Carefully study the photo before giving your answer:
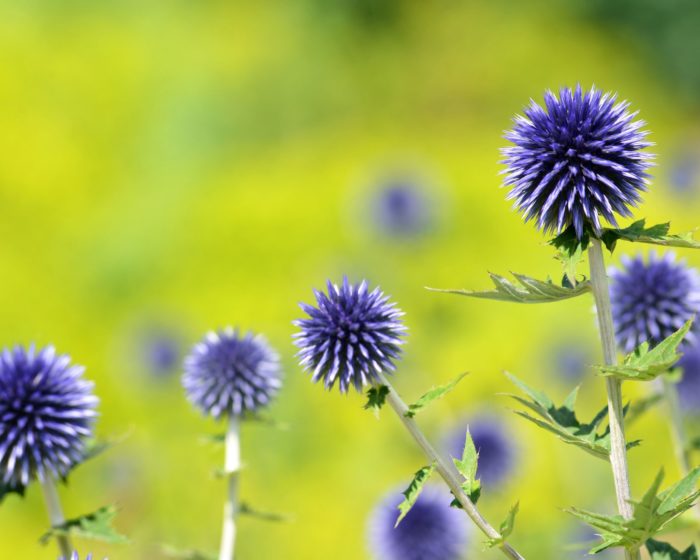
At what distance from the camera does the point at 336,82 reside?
13766mm

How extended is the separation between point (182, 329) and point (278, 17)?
11.1m

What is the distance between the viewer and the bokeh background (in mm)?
4836

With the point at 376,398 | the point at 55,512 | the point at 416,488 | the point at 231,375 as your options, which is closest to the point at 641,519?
the point at 416,488

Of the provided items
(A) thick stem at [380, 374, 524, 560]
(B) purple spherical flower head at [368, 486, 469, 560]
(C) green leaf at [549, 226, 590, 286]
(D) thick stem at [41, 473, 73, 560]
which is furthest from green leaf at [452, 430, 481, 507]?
(B) purple spherical flower head at [368, 486, 469, 560]

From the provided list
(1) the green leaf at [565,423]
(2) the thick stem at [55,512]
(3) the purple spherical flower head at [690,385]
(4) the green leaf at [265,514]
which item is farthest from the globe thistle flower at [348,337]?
(3) the purple spherical flower head at [690,385]

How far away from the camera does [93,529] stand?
164 centimetres

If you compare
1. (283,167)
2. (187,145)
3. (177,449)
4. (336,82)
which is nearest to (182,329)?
(177,449)

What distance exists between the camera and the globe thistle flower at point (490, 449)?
122 inches

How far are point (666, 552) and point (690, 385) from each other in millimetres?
1776

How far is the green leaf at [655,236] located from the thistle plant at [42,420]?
1.21 meters

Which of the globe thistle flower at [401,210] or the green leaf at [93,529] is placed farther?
the globe thistle flower at [401,210]

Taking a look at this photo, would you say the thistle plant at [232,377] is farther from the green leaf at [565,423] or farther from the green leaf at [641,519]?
the green leaf at [641,519]

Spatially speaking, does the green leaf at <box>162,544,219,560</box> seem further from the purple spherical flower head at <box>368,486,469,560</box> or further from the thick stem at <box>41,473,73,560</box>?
the purple spherical flower head at <box>368,486,469,560</box>

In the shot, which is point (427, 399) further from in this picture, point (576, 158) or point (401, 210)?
point (401, 210)
